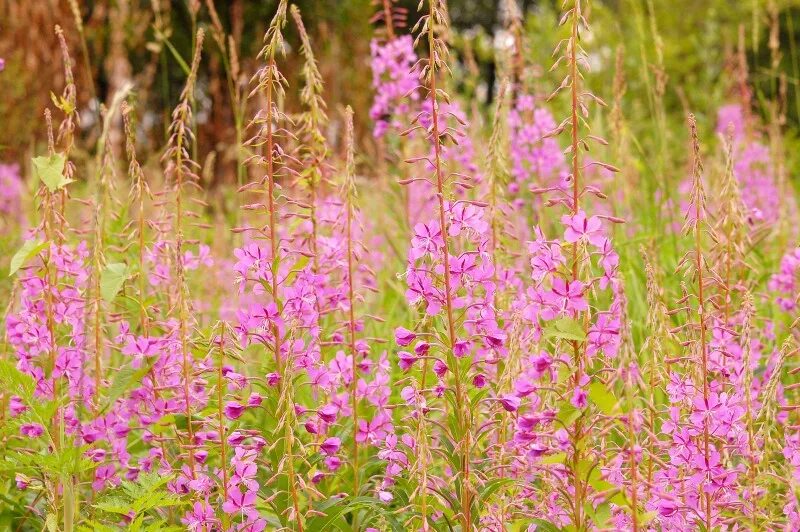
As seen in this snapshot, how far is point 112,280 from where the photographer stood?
1.84 metres

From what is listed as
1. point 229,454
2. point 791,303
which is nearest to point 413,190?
point 791,303

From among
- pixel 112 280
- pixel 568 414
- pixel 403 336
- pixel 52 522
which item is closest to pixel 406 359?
pixel 403 336

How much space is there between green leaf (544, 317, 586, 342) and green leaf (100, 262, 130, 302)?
2.60 ft

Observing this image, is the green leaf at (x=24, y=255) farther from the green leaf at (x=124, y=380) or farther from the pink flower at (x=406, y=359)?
the pink flower at (x=406, y=359)

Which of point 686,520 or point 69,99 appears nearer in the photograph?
point 686,520

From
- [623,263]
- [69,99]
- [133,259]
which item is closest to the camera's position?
[69,99]

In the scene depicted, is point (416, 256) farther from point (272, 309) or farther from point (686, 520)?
point (686, 520)

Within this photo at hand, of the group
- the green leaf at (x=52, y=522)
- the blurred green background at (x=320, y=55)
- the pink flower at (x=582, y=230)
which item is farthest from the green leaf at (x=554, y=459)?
the blurred green background at (x=320, y=55)

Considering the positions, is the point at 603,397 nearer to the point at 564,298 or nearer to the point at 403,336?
the point at 564,298

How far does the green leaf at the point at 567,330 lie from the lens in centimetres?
156

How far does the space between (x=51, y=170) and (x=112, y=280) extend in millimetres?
289

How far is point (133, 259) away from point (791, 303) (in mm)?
1924

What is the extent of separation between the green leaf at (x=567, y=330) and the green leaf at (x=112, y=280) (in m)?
0.79

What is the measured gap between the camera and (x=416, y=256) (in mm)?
1810
